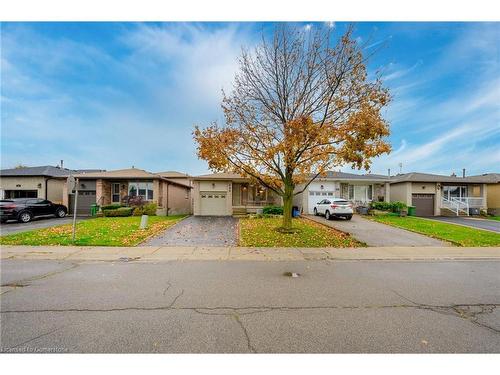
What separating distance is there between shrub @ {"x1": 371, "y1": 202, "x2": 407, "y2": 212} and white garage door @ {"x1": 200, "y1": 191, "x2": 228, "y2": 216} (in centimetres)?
1489

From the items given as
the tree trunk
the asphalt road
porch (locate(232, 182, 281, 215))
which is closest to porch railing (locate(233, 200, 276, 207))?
porch (locate(232, 182, 281, 215))

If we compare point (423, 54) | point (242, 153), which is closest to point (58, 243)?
point (242, 153)

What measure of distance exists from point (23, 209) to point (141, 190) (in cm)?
821

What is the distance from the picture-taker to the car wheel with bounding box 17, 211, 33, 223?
663 inches

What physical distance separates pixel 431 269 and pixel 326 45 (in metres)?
10.0

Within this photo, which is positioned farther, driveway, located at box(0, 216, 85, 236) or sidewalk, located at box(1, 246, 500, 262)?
driveway, located at box(0, 216, 85, 236)

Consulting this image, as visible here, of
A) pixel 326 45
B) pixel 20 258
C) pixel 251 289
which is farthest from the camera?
pixel 326 45

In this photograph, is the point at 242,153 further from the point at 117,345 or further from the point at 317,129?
the point at 117,345

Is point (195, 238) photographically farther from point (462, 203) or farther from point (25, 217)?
point (462, 203)

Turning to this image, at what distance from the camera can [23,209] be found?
668 inches

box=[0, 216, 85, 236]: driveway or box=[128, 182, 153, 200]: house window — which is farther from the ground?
box=[128, 182, 153, 200]: house window

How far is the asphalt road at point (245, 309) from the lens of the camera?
3.21 meters

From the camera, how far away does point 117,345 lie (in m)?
3.13

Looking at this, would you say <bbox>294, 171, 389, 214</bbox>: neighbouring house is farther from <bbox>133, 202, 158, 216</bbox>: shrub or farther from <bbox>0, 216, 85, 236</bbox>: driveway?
<bbox>0, 216, 85, 236</bbox>: driveway
